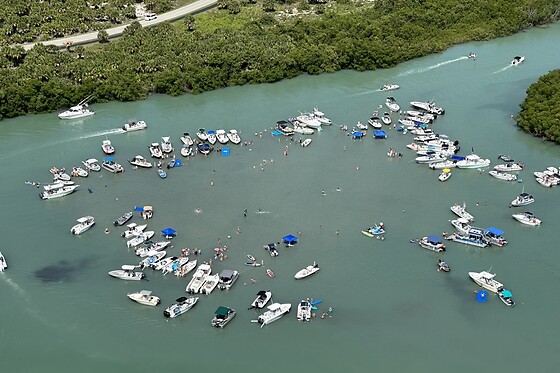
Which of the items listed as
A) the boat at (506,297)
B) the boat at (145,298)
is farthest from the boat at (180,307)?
the boat at (506,297)

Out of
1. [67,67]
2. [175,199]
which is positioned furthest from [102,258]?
[67,67]

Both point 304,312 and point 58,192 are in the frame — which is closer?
point 304,312

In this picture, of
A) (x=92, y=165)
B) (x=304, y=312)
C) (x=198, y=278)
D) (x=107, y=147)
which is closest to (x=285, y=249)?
(x=198, y=278)

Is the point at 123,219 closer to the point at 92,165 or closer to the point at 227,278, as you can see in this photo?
the point at 92,165

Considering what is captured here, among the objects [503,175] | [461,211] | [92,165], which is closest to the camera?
[461,211]

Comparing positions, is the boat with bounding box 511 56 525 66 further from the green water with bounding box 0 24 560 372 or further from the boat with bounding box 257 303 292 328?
the boat with bounding box 257 303 292 328

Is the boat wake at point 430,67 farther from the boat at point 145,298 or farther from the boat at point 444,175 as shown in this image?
the boat at point 145,298

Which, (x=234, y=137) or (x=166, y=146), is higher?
(x=166, y=146)

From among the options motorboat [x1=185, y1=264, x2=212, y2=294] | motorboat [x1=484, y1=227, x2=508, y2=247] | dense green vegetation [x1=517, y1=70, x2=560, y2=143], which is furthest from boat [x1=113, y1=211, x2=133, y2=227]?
dense green vegetation [x1=517, y1=70, x2=560, y2=143]
